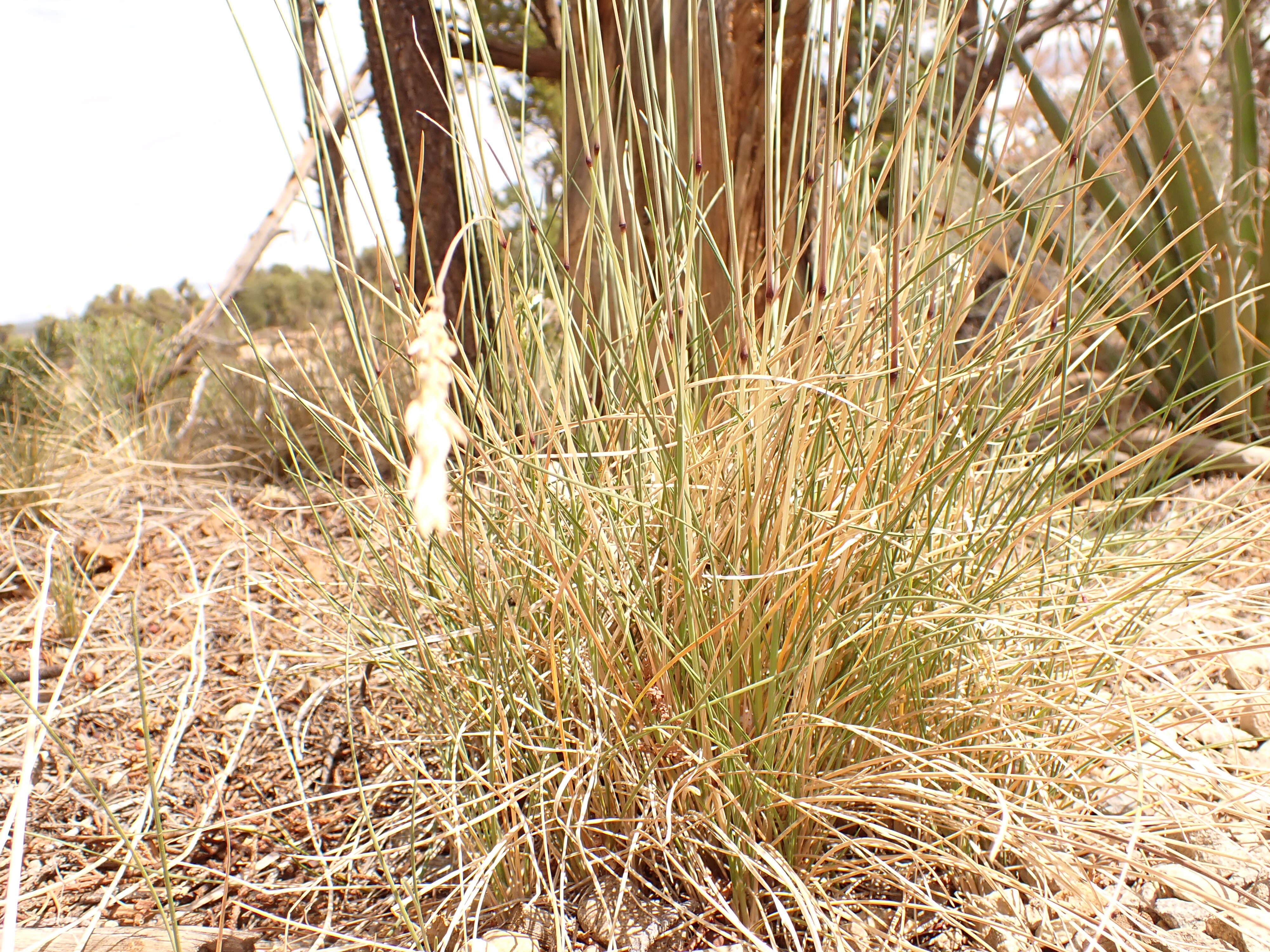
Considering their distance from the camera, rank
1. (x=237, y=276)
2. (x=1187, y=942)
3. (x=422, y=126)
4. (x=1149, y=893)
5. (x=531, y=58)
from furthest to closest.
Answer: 1. (x=237, y=276)
2. (x=531, y=58)
3. (x=422, y=126)
4. (x=1149, y=893)
5. (x=1187, y=942)

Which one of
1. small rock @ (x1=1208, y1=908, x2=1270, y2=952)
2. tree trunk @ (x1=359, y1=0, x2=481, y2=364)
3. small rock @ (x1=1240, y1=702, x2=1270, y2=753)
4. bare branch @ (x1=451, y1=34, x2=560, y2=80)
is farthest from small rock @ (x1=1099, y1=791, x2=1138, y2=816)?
bare branch @ (x1=451, y1=34, x2=560, y2=80)

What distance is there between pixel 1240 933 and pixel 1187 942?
0.06 meters

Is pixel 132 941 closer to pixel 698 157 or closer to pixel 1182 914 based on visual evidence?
pixel 698 157

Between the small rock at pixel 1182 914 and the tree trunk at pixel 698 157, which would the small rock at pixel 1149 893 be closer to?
the small rock at pixel 1182 914

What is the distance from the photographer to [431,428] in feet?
1.00

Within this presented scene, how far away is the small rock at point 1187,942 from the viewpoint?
0.94 metres

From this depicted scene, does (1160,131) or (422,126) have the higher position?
A: (422,126)

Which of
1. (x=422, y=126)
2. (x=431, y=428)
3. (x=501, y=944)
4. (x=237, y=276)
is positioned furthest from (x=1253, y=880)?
(x=237, y=276)

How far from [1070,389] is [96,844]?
5.52 ft

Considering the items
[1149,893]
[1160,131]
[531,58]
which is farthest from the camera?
[531,58]

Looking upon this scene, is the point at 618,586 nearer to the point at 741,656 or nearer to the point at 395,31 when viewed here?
the point at 741,656

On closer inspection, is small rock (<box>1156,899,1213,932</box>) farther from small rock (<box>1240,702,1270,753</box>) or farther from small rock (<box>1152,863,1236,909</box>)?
small rock (<box>1240,702,1270,753</box>)

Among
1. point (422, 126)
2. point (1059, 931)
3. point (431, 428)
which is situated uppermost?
point (422, 126)

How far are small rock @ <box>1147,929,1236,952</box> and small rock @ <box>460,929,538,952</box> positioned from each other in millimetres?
680
